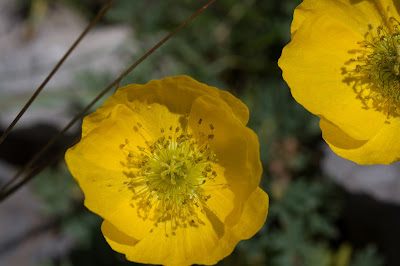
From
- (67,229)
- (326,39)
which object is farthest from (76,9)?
(326,39)

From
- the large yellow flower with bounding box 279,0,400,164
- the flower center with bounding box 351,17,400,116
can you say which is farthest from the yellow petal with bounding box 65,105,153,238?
the flower center with bounding box 351,17,400,116

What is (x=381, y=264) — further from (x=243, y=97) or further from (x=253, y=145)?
(x=253, y=145)

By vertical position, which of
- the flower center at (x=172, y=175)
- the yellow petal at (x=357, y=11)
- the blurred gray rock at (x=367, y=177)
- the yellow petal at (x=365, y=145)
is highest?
the yellow petal at (x=357, y=11)

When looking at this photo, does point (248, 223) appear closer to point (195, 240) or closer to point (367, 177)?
point (195, 240)

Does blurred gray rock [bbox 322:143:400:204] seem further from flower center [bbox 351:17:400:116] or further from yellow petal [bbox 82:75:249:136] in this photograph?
yellow petal [bbox 82:75:249:136]

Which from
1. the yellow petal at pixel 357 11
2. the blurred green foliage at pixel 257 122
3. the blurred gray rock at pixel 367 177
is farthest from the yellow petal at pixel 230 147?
the blurred gray rock at pixel 367 177

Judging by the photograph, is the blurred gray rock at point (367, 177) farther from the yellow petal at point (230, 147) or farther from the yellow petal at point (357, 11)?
the yellow petal at point (230, 147)
